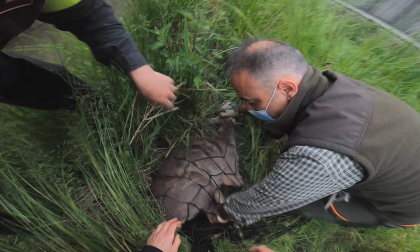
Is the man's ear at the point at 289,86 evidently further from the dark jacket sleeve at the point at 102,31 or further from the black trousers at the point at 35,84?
the black trousers at the point at 35,84

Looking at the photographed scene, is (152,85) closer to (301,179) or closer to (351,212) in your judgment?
(301,179)

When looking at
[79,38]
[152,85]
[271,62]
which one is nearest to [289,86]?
[271,62]

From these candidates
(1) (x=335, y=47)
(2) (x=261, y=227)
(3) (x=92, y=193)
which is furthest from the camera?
(1) (x=335, y=47)

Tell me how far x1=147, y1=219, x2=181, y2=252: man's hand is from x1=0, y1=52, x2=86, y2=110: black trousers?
78cm

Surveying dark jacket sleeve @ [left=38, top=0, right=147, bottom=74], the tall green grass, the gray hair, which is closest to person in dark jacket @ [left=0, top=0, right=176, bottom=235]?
dark jacket sleeve @ [left=38, top=0, right=147, bottom=74]

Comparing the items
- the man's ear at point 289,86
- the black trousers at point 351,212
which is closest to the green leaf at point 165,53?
the man's ear at point 289,86

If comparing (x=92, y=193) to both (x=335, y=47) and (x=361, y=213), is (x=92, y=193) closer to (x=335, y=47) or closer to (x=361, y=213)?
(x=361, y=213)

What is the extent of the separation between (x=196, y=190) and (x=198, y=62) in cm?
65

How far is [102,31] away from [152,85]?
27 centimetres

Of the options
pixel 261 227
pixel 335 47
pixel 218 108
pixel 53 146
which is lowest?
pixel 261 227

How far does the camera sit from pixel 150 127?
1350mm

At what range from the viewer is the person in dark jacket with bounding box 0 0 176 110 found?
887mm

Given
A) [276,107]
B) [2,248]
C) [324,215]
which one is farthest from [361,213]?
[2,248]

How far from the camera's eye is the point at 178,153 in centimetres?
141
